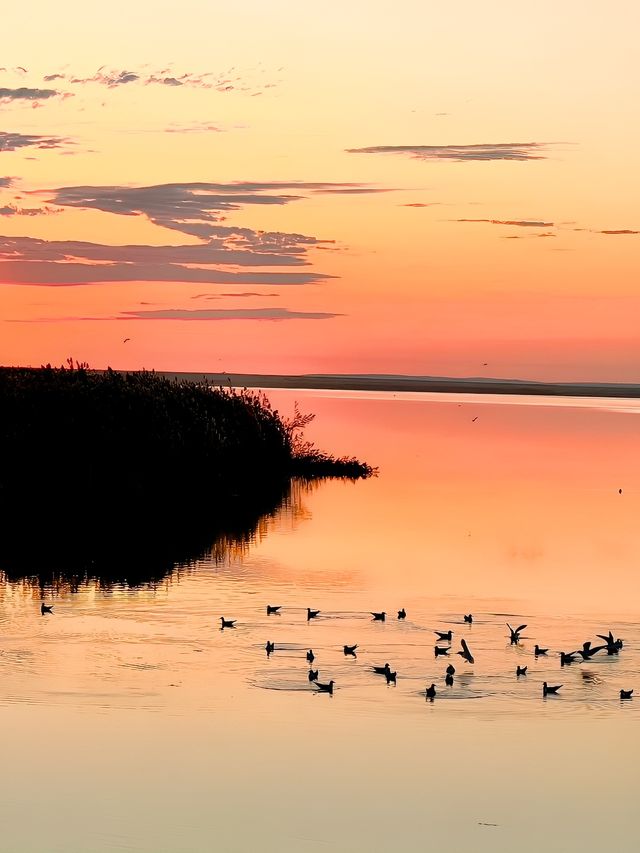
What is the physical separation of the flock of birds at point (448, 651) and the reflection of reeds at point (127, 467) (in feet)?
27.4

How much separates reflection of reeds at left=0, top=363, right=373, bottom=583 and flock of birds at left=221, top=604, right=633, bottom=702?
8341 mm

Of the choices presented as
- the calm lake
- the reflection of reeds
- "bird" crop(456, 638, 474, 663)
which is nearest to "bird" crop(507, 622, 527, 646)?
the calm lake

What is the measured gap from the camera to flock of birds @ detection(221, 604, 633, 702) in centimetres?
1727

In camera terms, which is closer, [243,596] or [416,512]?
[243,596]

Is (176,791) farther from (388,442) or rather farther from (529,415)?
(529,415)

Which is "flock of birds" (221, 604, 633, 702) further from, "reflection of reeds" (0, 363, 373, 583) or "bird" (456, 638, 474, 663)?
"reflection of reeds" (0, 363, 373, 583)

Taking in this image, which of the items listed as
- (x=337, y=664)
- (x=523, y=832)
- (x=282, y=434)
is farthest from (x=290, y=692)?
(x=282, y=434)

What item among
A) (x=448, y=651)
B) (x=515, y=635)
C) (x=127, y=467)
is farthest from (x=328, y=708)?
(x=127, y=467)

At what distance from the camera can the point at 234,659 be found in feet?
62.1

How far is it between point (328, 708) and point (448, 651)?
335 centimetres

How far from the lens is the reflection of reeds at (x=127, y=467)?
32406 mm

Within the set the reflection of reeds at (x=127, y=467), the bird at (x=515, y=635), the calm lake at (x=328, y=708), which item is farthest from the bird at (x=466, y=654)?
the reflection of reeds at (x=127, y=467)

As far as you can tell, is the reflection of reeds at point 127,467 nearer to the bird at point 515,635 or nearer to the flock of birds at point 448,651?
the flock of birds at point 448,651

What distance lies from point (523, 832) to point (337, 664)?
6236 millimetres
